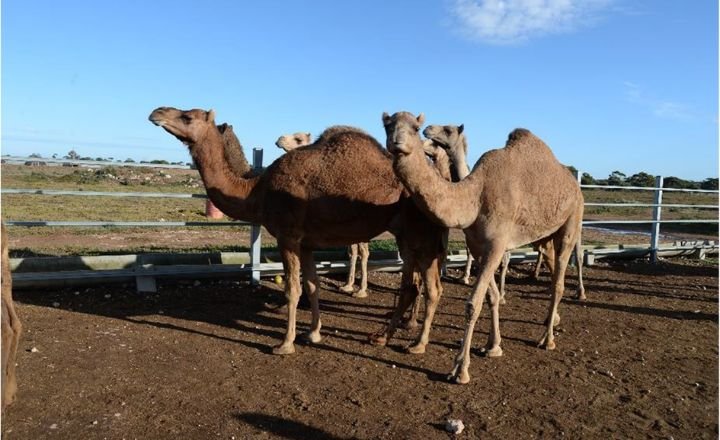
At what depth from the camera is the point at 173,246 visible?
13000mm

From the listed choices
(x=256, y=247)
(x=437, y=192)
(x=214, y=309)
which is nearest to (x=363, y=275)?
(x=256, y=247)

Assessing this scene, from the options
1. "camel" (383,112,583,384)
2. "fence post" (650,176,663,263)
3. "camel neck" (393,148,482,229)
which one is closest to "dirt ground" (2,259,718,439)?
"camel" (383,112,583,384)

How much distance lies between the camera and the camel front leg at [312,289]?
645 cm

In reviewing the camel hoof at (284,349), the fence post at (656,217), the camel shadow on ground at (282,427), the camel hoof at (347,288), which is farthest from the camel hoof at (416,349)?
the fence post at (656,217)

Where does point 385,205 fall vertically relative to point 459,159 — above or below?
below

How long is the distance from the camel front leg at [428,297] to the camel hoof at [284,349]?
4.12 ft

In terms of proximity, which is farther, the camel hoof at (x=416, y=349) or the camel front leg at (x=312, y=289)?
the camel front leg at (x=312, y=289)

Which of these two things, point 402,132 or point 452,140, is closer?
point 402,132

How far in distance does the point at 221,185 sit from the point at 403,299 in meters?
2.48

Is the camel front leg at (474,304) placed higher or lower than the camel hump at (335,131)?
lower

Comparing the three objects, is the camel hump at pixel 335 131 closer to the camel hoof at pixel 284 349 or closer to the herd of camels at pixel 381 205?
the herd of camels at pixel 381 205

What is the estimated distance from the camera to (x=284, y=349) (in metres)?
5.98

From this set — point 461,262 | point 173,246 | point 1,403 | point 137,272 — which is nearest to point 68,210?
point 173,246

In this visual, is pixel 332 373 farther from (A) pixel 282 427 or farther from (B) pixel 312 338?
(A) pixel 282 427
